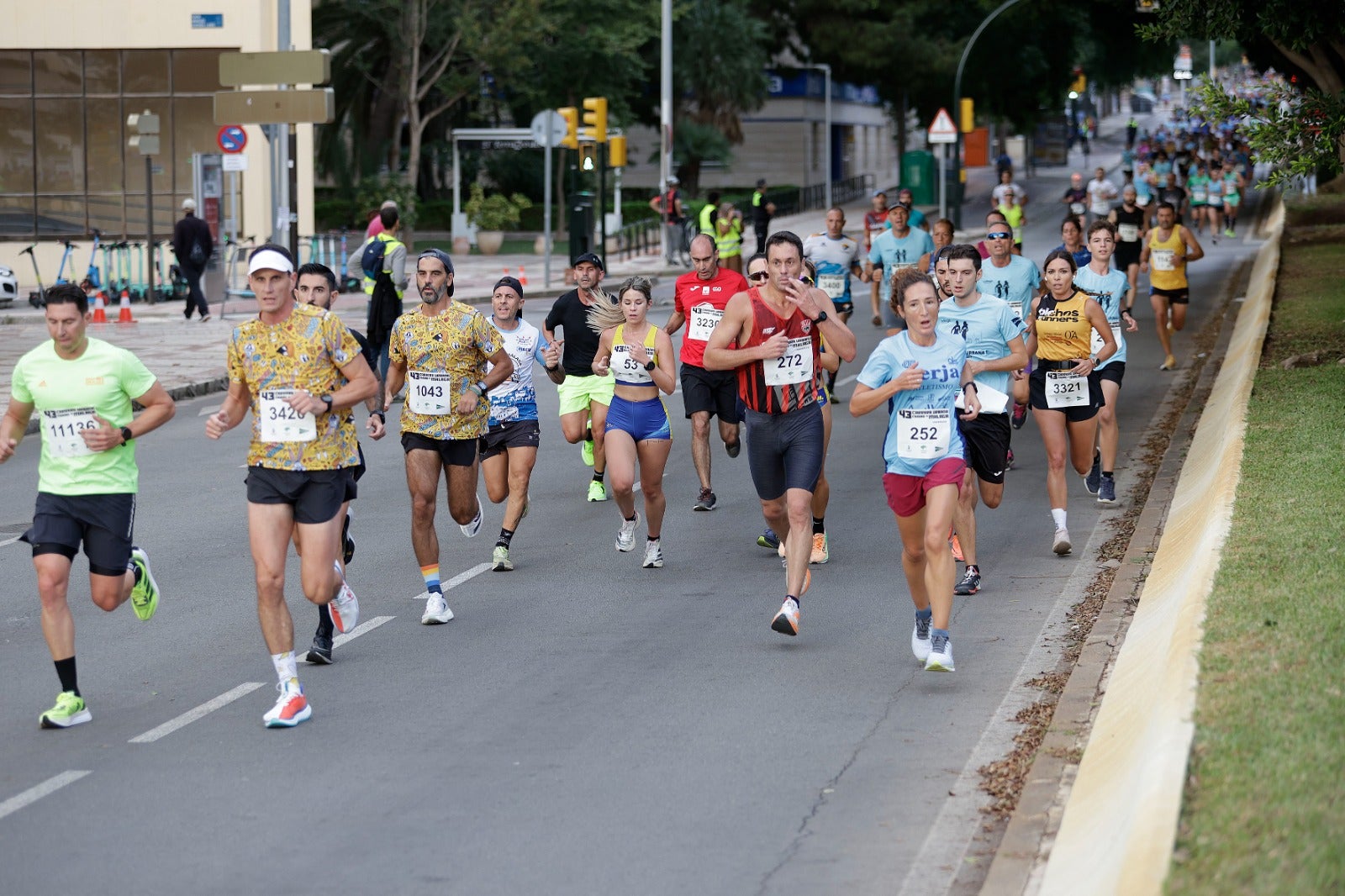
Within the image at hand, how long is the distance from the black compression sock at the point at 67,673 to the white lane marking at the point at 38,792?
30.9 inches

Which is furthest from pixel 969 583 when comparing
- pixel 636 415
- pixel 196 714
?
pixel 196 714

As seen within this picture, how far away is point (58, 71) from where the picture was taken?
38688mm

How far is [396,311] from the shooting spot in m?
17.1

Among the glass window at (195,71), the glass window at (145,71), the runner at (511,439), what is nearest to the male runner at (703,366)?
the runner at (511,439)

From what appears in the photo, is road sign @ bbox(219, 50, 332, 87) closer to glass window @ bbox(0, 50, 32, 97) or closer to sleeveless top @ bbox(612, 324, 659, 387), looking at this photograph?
sleeveless top @ bbox(612, 324, 659, 387)

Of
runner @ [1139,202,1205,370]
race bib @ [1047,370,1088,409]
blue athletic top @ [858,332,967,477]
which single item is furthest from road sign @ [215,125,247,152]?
blue athletic top @ [858,332,967,477]

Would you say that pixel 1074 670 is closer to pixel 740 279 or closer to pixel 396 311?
pixel 740 279

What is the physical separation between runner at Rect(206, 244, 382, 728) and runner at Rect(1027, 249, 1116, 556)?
525cm

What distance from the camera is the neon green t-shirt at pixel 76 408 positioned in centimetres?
779

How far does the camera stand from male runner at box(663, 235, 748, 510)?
40.8 feet

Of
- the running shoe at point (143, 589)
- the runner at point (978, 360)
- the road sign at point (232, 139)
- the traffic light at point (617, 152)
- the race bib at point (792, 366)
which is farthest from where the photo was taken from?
the traffic light at point (617, 152)

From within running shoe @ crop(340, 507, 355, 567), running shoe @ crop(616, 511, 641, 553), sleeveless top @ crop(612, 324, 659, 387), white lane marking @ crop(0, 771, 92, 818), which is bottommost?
white lane marking @ crop(0, 771, 92, 818)

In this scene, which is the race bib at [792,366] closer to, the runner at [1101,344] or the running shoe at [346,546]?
the running shoe at [346,546]

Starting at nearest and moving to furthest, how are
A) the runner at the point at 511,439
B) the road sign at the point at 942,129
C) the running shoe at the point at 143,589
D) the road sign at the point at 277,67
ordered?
the running shoe at the point at 143,589
the runner at the point at 511,439
the road sign at the point at 277,67
the road sign at the point at 942,129
